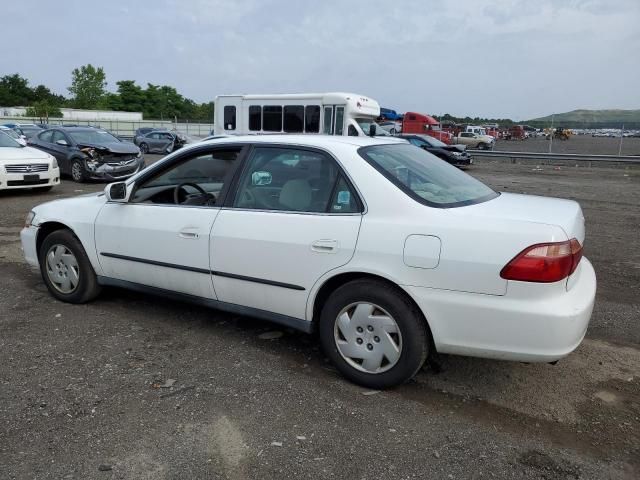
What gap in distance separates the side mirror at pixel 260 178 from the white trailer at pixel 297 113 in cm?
1367

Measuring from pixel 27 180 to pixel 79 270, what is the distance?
7.94m

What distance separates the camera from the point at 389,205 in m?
3.21

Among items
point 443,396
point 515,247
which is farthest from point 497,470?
point 515,247

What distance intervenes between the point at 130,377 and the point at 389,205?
1.98m

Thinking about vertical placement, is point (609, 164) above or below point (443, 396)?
above

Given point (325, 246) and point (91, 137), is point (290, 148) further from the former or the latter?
point (91, 137)

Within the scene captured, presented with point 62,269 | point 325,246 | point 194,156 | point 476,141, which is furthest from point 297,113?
point 476,141

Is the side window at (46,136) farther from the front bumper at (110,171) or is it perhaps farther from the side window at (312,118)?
the side window at (312,118)

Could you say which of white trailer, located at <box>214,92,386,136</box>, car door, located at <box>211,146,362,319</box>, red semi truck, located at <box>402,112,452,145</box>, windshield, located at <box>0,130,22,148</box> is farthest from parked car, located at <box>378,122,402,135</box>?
car door, located at <box>211,146,362,319</box>

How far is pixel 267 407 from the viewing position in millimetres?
3154

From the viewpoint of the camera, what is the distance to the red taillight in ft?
9.25

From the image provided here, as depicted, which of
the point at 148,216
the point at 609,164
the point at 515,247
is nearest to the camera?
the point at 515,247

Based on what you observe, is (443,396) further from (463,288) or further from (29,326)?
(29,326)

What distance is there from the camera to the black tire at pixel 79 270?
4.60m
